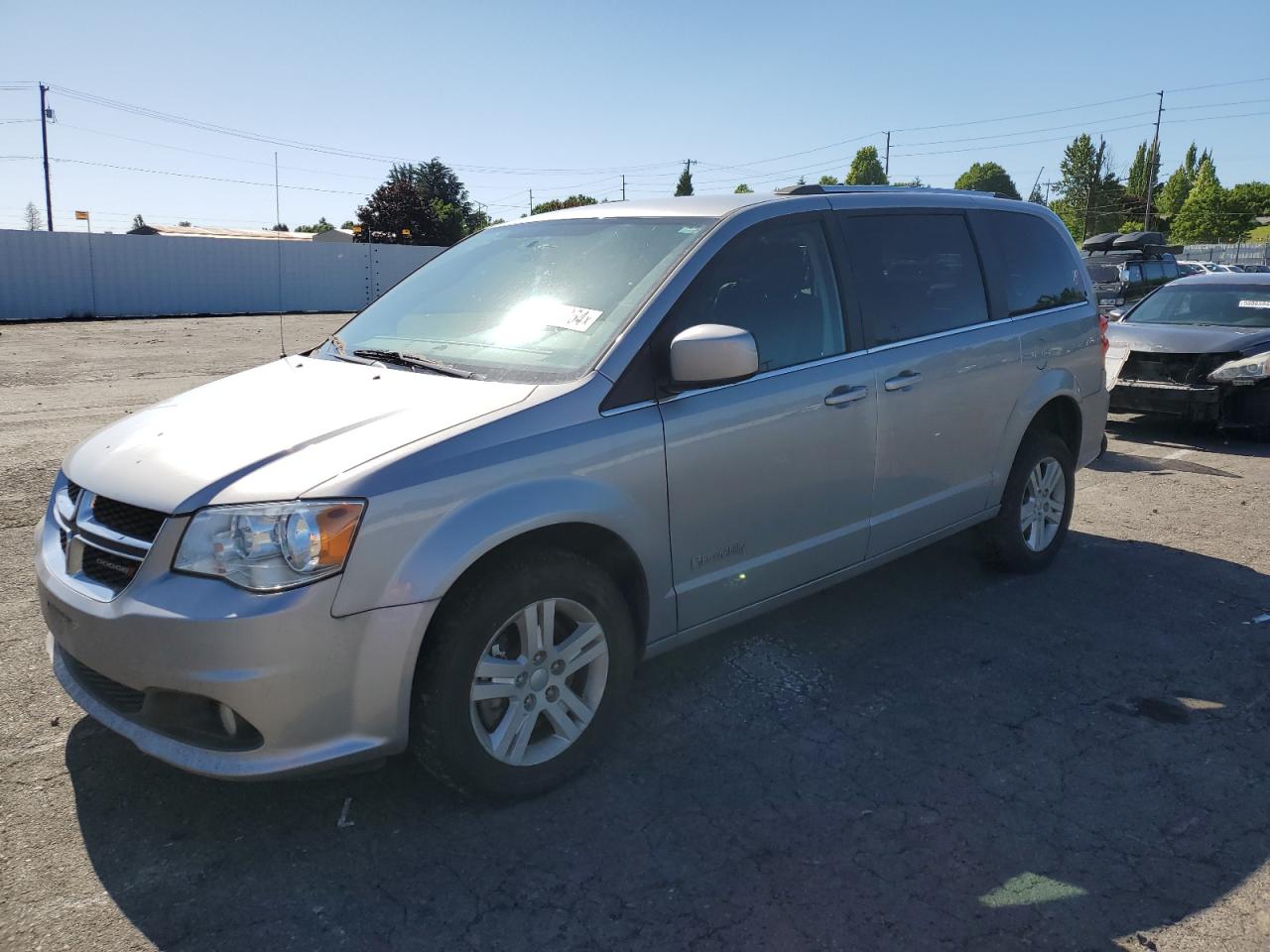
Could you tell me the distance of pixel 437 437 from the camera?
2814mm

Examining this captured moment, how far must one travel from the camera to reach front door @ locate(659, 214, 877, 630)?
11.1ft

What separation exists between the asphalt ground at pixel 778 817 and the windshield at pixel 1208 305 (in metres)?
6.47

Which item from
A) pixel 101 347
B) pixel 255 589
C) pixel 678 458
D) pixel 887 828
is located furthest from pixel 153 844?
pixel 101 347

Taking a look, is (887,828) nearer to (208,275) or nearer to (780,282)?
(780,282)

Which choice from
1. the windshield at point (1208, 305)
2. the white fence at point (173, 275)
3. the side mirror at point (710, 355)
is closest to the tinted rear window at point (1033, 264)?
the side mirror at point (710, 355)

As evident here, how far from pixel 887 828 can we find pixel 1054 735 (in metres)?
0.98

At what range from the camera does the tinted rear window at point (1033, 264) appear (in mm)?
5031

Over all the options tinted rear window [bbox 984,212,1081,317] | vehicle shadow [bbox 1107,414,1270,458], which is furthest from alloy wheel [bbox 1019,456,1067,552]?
vehicle shadow [bbox 1107,414,1270,458]

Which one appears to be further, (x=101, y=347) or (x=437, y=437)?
(x=101, y=347)

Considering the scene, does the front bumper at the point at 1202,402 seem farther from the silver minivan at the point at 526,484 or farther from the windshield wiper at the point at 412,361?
the windshield wiper at the point at 412,361

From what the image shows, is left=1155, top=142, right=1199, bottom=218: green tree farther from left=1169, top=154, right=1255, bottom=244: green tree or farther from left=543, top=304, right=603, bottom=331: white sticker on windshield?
left=543, top=304, right=603, bottom=331: white sticker on windshield

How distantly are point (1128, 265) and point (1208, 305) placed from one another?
37.1 feet

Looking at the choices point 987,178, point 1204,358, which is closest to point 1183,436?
point 1204,358

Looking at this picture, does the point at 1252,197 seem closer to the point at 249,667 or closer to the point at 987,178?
the point at 987,178
